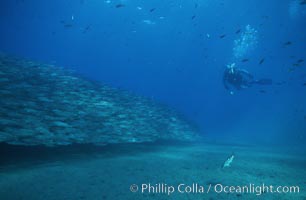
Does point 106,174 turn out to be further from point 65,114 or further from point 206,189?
point 65,114

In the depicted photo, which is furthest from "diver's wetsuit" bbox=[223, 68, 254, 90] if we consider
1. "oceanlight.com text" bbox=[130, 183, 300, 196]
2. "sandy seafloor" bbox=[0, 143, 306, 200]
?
"oceanlight.com text" bbox=[130, 183, 300, 196]

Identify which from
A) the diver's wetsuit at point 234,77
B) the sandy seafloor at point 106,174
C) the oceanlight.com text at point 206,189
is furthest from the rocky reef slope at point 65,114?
the diver's wetsuit at point 234,77

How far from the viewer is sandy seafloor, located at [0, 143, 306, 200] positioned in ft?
16.1

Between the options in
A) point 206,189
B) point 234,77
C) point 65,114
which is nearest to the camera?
point 206,189

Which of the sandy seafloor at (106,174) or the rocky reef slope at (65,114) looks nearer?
the sandy seafloor at (106,174)

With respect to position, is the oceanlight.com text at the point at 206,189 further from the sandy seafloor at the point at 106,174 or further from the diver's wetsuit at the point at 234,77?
the diver's wetsuit at the point at 234,77

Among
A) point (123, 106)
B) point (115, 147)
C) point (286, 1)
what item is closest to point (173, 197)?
point (115, 147)

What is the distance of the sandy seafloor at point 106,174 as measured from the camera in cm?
490

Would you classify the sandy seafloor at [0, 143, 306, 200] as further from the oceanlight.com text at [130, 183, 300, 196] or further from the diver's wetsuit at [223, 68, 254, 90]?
the diver's wetsuit at [223, 68, 254, 90]

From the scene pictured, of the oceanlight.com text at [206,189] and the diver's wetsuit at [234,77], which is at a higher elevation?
the diver's wetsuit at [234,77]

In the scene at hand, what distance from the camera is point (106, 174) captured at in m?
6.10

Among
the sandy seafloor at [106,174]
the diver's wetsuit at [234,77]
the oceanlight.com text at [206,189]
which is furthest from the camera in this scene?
the diver's wetsuit at [234,77]

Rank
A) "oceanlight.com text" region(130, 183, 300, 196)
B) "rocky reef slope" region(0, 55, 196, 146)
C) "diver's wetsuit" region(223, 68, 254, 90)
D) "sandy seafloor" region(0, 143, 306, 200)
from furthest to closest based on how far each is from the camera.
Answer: "diver's wetsuit" region(223, 68, 254, 90)
"rocky reef slope" region(0, 55, 196, 146)
"oceanlight.com text" region(130, 183, 300, 196)
"sandy seafloor" region(0, 143, 306, 200)

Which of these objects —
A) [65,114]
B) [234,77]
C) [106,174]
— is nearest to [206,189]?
[106,174]
